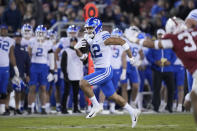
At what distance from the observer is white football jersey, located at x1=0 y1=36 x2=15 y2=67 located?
12828mm

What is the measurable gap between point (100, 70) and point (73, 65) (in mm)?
3610

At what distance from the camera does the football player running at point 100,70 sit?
9984mm

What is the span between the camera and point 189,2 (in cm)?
1902

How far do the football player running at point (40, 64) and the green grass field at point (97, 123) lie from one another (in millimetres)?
1506

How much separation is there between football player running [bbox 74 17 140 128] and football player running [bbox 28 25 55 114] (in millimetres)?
3294

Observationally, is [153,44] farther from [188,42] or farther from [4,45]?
[4,45]

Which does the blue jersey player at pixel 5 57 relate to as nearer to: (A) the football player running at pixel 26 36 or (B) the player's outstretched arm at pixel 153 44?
(A) the football player running at pixel 26 36

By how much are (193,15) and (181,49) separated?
3.49 ft

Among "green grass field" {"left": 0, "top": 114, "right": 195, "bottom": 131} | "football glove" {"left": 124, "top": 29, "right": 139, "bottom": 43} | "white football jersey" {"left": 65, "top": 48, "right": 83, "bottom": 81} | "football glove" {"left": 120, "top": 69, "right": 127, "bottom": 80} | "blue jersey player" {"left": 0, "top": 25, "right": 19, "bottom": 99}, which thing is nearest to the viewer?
"football glove" {"left": 124, "top": 29, "right": 139, "bottom": 43}

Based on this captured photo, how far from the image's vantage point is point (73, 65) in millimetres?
13758

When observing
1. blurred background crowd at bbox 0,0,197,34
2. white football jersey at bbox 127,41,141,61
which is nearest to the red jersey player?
white football jersey at bbox 127,41,141,61

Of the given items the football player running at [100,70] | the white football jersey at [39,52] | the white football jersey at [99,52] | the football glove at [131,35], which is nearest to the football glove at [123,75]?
the white football jersey at [39,52]

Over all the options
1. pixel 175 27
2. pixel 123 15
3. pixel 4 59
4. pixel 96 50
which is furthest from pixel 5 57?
pixel 123 15

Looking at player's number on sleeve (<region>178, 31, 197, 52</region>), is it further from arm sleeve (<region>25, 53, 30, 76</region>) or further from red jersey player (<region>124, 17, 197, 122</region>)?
arm sleeve (<region>25, 53, 30, 76</region>)
